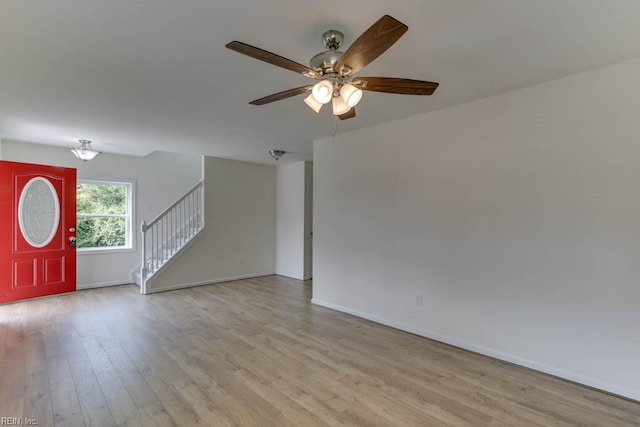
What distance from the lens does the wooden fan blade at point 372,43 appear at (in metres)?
1.37

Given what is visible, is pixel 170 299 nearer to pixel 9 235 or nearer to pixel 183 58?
pixel 9 235

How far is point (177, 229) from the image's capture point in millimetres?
6098

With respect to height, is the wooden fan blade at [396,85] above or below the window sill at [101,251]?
above

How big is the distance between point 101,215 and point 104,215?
0.16ft

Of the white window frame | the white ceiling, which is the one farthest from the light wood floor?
the white ceiling

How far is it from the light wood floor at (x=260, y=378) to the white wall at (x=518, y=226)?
30 centimetres

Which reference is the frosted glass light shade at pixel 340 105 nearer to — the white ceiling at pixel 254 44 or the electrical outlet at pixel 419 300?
the white ceiling at pixel 254 44

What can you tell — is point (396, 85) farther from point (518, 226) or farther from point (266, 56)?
point (518, 226)

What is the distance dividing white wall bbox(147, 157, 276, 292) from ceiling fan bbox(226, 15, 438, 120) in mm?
4427

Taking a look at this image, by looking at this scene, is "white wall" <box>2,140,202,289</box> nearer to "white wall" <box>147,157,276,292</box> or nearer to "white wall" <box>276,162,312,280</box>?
"white wall" <box>147,157,276,292</box>

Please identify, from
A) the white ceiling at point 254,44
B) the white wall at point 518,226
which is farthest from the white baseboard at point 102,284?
the white wall at point 518,226

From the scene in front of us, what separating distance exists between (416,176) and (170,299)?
4.22m

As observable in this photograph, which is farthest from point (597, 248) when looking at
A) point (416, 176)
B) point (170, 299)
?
point (170, 299)

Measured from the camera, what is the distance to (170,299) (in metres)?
5.00
